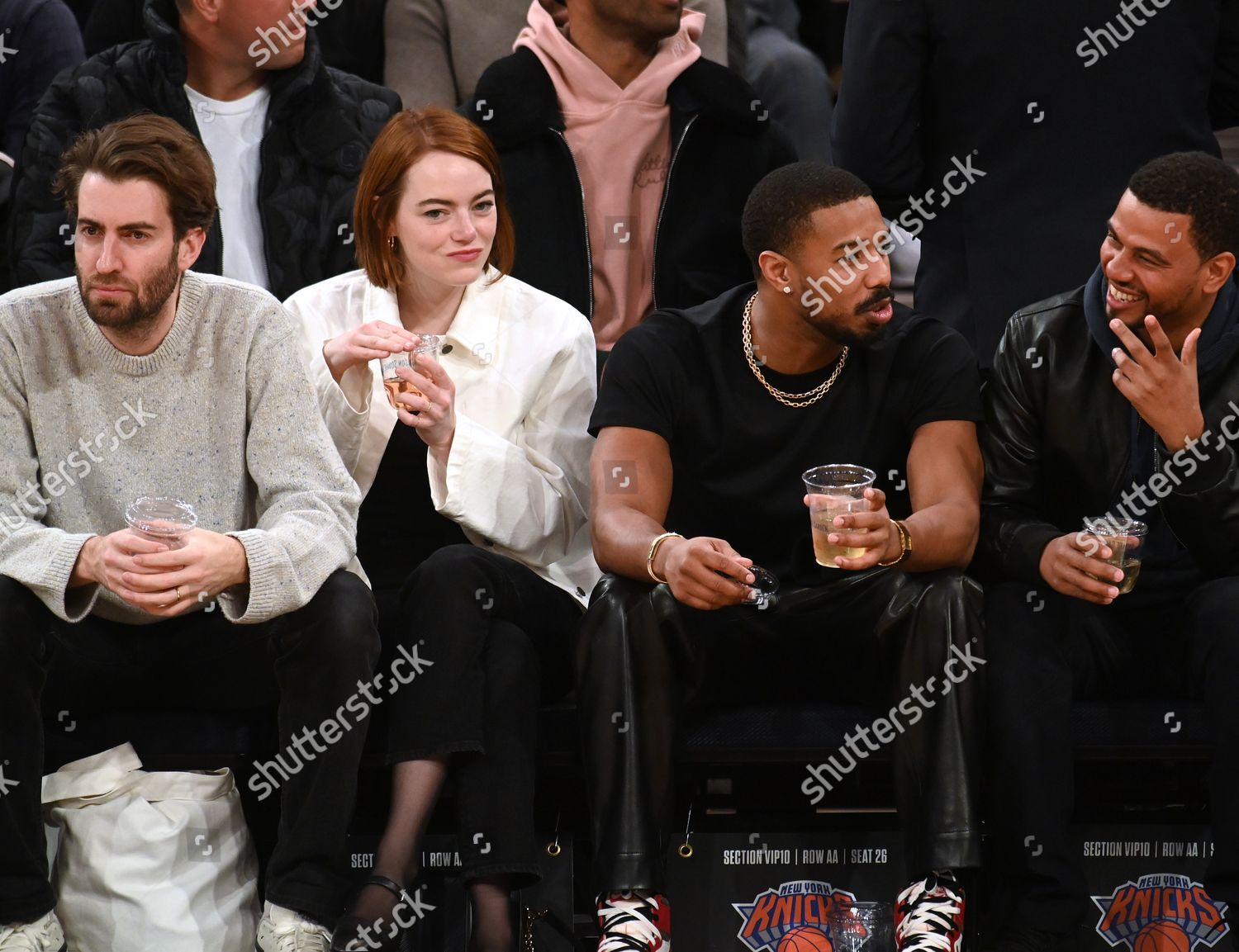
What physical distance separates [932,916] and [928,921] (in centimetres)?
1

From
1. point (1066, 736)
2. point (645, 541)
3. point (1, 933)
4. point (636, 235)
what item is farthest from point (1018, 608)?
point (1, 933)

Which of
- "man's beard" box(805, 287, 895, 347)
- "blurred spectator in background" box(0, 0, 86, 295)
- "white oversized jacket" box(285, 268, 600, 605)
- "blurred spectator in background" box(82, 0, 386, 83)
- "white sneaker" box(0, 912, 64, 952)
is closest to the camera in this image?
"white sneaker" box(0, 912, 64, 952)

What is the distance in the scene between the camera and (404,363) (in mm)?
3281

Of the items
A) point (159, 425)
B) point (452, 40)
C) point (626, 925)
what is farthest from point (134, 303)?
point (452, 40)

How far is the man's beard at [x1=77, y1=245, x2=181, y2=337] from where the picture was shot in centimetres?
316

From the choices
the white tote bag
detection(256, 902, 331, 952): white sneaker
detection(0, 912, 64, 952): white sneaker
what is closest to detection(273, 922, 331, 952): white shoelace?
detection(256, 902, 331, 952): white sneaker

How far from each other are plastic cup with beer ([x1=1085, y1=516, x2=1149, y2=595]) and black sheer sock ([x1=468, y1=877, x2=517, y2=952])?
3.95ft

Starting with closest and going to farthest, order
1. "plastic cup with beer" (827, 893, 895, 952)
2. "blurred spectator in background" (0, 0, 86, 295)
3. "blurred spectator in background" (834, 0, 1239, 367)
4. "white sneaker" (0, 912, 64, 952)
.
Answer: "white sneaker" (0, 912, 64, 952) → "plastic cup with beer" (827, 893, 895, 952) → "blurred spectator in background" (834, 0, 1239, 367) → "blurred spectator in background" (0, 0, 86, 295)

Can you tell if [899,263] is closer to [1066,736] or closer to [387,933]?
[1066,736]

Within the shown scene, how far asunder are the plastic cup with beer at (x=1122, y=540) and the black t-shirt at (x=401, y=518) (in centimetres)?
131

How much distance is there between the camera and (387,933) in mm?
2859

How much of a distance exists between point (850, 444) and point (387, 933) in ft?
4.27

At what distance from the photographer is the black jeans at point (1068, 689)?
9.69 ft

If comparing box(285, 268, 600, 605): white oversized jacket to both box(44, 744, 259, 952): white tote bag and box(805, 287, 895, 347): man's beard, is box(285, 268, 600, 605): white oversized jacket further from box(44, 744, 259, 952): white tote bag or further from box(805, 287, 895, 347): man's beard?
box(44, 744, 259, 952): white tote bag
